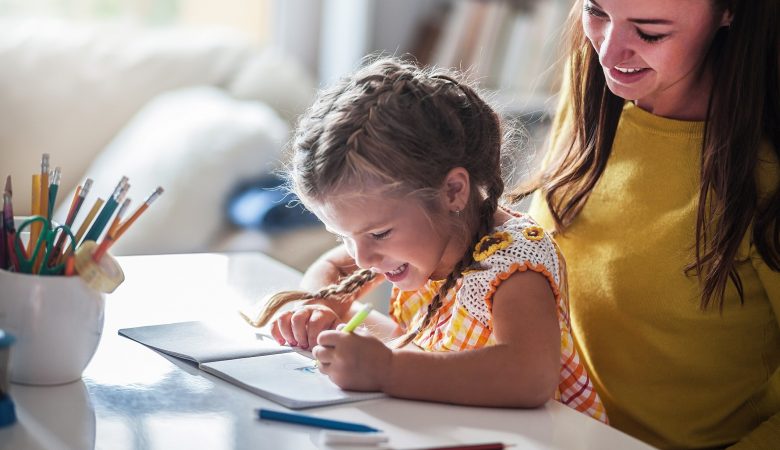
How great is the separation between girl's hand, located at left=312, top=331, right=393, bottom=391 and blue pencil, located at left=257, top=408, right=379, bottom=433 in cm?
10

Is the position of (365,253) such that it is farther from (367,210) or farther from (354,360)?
(354,360)

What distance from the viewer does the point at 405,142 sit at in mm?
1104

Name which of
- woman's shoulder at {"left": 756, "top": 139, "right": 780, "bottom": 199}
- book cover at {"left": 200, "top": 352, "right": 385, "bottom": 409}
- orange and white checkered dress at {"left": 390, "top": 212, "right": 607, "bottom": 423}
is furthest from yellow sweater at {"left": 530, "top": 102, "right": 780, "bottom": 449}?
book cover at {"left": 200, "top": 352, "right": 385, "bottom": 409}

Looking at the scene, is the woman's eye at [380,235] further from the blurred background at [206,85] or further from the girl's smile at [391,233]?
the blurred background at [206,85]

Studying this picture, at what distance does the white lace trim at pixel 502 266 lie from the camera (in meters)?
1.10

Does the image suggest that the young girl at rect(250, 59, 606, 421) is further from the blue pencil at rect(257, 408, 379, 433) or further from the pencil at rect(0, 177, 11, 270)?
the pencil at rect(0, 177, 11, 270)

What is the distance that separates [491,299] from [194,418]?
0.35 meters

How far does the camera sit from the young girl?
101 cm

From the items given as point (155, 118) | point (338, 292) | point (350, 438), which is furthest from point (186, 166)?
point (350, 438)

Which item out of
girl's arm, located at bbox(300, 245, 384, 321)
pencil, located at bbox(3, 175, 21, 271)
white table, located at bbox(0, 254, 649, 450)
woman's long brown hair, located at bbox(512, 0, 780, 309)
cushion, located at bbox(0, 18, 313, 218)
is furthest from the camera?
cushion, located at bbox(0, 18, 313, 218)

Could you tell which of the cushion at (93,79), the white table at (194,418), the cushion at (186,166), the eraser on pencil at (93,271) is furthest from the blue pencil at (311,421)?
the cushion at (93,79)

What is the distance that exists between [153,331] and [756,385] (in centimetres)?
73

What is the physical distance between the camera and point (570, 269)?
4.49 feet

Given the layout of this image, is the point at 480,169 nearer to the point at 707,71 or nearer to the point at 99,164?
the point at 707,71
